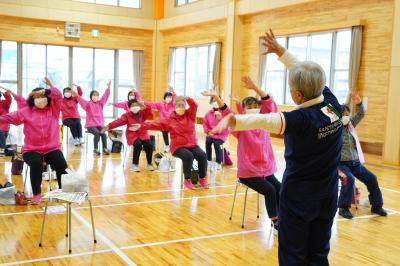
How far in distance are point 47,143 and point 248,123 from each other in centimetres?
406

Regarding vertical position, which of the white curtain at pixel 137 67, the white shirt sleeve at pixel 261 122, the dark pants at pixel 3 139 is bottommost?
the dark pants at pixel 3 139

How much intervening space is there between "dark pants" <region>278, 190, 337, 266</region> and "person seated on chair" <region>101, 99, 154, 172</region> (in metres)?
5.86

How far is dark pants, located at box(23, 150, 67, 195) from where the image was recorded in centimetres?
534

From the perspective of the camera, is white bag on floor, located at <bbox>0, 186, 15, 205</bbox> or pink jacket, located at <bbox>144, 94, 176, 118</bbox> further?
pink jacket, located at <bbox>144, 94, 176, 118</bbox>

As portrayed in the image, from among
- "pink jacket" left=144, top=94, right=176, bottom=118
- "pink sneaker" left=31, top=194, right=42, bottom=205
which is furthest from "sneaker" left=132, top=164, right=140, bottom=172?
"pink sneaker" left=31, top=194, right=42, bottom=205

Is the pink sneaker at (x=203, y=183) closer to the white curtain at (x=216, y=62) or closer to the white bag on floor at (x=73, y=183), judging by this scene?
the white bag on floor at (x=73, y=183)

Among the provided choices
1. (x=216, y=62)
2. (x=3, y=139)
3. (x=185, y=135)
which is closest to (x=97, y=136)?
(x=3, y=139)

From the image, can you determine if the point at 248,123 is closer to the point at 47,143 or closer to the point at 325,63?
the point at 47,143

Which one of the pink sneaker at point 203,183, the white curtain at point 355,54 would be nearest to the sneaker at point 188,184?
the pink sneaker at point 203,183

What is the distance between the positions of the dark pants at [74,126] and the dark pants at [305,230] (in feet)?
30.3

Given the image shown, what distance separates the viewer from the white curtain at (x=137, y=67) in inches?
730

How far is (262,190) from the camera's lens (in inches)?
178

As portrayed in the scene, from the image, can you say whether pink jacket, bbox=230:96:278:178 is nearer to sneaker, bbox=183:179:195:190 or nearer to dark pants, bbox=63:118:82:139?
sneaker, bbox=183:179:195:190

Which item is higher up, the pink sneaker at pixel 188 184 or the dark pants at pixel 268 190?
the dark pants at pixel 268 190
